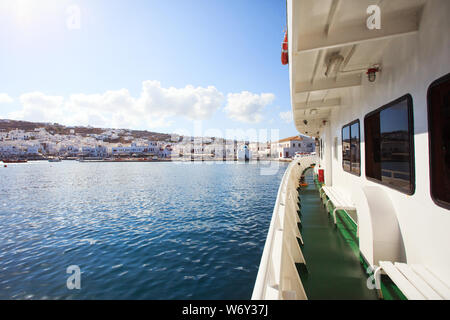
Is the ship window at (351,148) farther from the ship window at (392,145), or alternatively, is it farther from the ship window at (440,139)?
the ship window at (440,139)

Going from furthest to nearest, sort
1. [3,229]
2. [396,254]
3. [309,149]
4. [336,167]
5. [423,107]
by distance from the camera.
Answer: [309,149]
[3,229]
[336,167]
[396,254]
[423,107]

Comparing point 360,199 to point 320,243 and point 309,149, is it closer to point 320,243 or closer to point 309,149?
point 320,243

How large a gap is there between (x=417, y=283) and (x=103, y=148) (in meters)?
137

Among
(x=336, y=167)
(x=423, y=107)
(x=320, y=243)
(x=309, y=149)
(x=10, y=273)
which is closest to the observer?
(x=423, y=107)

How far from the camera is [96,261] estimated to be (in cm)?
711

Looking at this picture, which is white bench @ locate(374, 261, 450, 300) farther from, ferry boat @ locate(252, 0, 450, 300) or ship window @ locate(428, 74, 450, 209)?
ship window @ locate(428, 74, 450, 209)

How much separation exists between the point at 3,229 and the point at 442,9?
679 inches

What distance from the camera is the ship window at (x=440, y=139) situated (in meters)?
1.96

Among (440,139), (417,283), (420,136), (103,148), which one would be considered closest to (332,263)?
(417,283)

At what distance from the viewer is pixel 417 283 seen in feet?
6.57

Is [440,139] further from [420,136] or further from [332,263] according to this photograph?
[332,263]

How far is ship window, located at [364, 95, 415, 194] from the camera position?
2.56 metres

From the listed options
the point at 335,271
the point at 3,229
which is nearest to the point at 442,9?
the point at 335,271

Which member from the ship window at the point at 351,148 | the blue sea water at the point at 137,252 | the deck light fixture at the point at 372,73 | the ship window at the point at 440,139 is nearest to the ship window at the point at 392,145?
the ship window at the point at 440,139
